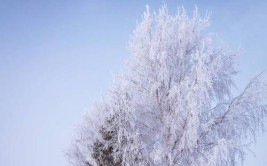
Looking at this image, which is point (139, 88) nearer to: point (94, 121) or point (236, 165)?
point (94, 121)

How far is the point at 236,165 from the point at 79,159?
6484mm

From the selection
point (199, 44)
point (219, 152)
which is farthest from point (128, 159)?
point (199, 44)

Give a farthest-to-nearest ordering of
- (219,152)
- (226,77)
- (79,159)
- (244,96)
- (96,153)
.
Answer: (79,159) < (96,153) < (226,77) < (244,96) < (219,152)

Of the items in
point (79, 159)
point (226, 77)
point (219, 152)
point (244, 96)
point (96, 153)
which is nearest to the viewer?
point (219, 152)

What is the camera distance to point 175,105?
11133mm

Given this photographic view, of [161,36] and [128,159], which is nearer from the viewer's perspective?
[128,159]

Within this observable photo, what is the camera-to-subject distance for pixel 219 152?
9883 mm

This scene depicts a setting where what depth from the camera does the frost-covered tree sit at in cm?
1057

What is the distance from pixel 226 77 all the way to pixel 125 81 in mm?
3426

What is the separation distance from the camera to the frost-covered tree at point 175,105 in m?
10.6

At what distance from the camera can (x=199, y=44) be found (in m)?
12.2

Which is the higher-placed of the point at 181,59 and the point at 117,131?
the point at 181,59

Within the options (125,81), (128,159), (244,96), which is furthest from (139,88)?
(244,96)

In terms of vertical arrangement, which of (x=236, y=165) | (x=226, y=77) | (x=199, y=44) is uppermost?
(x=199, y=44)
